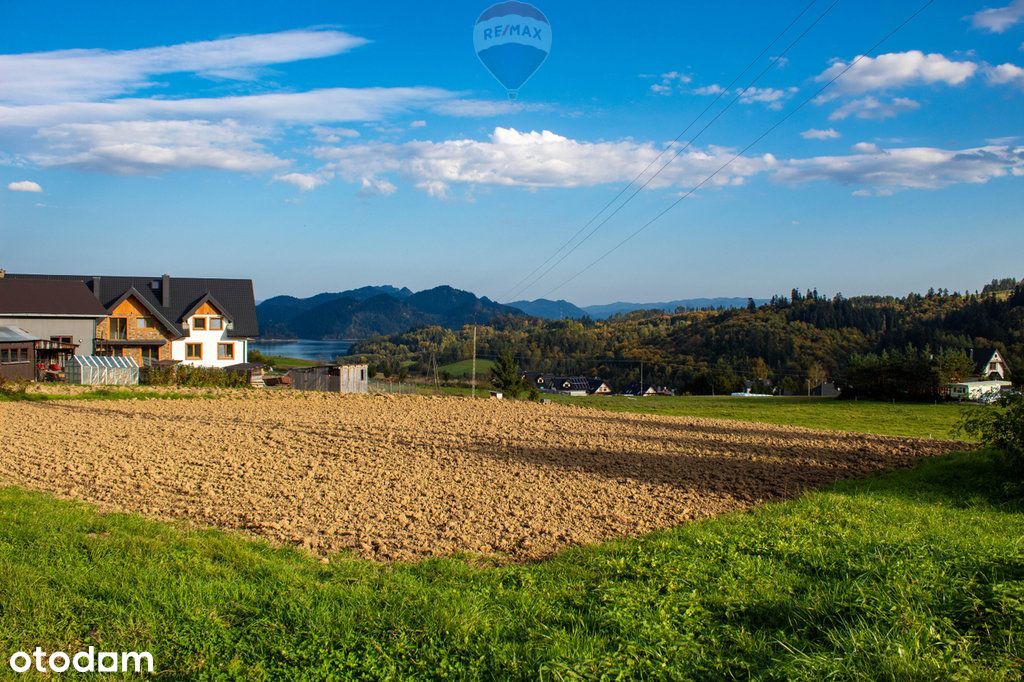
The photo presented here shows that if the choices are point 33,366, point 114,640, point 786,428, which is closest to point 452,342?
point 33,366

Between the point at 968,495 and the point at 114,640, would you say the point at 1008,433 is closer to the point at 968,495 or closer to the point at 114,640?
the point at 968,495

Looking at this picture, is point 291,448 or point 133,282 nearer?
point 291,448

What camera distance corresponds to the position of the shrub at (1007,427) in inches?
486

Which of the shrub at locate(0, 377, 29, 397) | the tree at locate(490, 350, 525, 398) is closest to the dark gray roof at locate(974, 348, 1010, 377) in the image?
the tree at locate(490, 350, 525, 398)

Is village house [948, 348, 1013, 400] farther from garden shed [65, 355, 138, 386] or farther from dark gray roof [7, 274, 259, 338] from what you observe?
dark gray roof [7, 274, 259, 338]

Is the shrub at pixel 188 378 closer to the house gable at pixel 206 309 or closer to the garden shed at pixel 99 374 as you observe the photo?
the garden shed at pixel 99 374

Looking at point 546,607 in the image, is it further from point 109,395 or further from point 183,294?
point 183,294

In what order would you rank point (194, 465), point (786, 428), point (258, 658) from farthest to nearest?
point (786, 428) < point (194, 465) < point (258, 658)

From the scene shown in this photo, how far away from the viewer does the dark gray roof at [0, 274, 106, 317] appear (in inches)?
1486

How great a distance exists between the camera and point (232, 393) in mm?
28031

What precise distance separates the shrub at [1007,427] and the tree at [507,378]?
25521 millimetres

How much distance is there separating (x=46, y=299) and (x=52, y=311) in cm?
132

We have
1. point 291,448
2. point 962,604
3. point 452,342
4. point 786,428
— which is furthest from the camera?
point 452,342

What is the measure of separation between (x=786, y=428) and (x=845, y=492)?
10.7 metres
